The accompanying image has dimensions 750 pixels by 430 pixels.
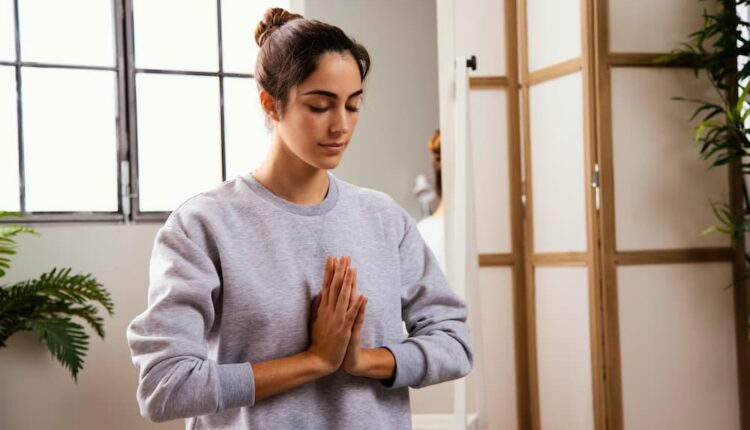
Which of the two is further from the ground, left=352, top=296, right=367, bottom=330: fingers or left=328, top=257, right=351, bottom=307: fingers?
left=328, top=257, right=351, bottom=307: fingers

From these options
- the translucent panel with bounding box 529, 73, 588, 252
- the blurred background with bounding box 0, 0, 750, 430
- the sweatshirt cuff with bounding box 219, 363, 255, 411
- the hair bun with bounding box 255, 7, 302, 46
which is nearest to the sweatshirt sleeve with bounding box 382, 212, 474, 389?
the sweatshirt cuff with bounding box 219, 363, 255, 411

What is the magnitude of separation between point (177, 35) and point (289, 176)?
3102 millimetres

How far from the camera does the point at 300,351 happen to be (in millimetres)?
1341

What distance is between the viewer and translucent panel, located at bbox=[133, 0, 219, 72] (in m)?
4.26

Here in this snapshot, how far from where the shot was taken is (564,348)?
3805mm

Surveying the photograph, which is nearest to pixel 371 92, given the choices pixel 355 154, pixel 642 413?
pixel 355 154

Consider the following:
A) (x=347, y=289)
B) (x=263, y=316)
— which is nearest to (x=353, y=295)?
(x=347, y=289)

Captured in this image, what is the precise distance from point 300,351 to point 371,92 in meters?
2.09

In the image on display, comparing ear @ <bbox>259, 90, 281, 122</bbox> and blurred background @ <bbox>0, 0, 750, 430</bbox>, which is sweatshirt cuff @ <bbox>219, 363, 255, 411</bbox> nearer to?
ear @ <bbox>259, 90, 281, 122</bbox>

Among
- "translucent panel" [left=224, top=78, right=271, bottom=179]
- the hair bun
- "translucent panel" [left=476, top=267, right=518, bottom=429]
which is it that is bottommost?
A: "translucent panel" [left=476, top=267, right=518, bottom=429]

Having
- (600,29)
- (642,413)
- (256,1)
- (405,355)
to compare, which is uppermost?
(256,1)

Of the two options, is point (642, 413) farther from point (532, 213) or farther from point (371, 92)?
point (371, 92)

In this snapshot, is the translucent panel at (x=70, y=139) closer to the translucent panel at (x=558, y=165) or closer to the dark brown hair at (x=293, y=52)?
the translucent panel at (x=558, y=165)

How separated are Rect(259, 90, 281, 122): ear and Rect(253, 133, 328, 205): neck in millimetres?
30
